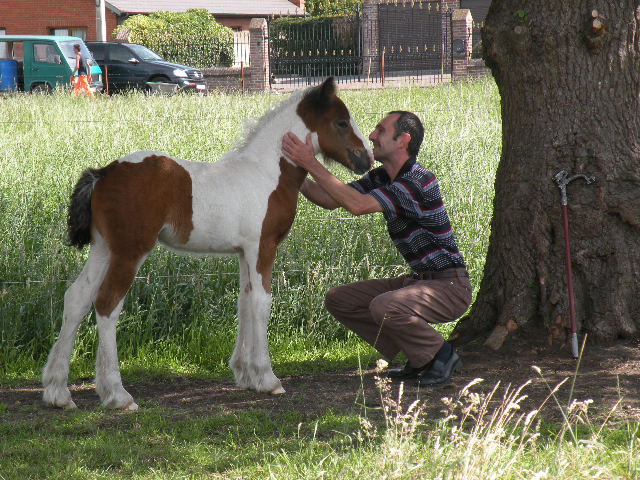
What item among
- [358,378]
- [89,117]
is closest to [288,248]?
[358,378]

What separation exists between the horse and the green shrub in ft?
96.5

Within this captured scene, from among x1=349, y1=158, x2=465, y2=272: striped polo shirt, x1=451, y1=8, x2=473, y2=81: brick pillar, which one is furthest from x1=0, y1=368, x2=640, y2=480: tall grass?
x1=451, y1=8, x2=473, y2=81: brick pillar

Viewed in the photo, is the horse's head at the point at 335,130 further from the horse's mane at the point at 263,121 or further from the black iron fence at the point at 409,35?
the black iron fence at the point at 409,35

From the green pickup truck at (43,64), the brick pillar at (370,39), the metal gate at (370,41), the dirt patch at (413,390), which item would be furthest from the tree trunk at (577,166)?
the brick pillar at (370,39)

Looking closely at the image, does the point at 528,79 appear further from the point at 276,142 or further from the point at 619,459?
the point at 619,459

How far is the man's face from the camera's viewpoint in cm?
531

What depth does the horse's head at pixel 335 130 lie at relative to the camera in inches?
204

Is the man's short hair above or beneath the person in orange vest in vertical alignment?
beneath

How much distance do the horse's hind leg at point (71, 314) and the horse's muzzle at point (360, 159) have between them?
1.50 metres

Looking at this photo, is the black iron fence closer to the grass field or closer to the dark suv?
the dark suv

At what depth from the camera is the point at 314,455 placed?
159 inches

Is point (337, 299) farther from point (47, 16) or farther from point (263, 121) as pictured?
point (47, 16)

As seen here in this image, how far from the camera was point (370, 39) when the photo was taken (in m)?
38.4

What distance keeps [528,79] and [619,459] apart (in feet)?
8.83
